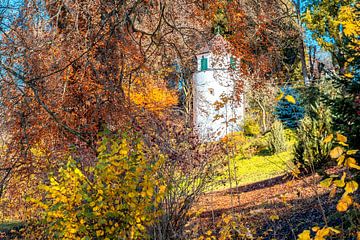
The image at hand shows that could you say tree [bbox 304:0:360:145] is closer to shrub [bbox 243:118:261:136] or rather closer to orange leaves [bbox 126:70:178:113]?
orange leaves [bbox 126:70:178:113]

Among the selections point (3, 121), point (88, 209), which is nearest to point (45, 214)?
point (88, 209)

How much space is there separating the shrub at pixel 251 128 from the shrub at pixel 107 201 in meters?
14.4

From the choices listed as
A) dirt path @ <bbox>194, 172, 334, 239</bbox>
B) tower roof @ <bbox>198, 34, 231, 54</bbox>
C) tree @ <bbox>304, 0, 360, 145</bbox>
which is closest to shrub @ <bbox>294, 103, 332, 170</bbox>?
dirt path @ <bbox>194, 172, 334, 239</bbox>

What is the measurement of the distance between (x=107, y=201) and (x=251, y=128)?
14.6 meters

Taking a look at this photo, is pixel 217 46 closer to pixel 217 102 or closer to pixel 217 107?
pixel 217 102

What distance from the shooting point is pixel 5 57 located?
16.6 ft

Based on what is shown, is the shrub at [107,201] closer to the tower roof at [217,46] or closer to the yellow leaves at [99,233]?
the yellow leaves at [99,233]

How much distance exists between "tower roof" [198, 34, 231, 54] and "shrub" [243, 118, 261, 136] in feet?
29.2

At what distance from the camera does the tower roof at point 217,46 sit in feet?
27.7

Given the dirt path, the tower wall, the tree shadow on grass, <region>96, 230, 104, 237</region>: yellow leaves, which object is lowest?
the tree shadow on grass

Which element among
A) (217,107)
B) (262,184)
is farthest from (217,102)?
(262,184)

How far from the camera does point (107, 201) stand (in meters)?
3.47

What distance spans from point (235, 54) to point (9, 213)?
4865 millimetres

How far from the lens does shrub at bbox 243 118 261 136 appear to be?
1767 centimetres
